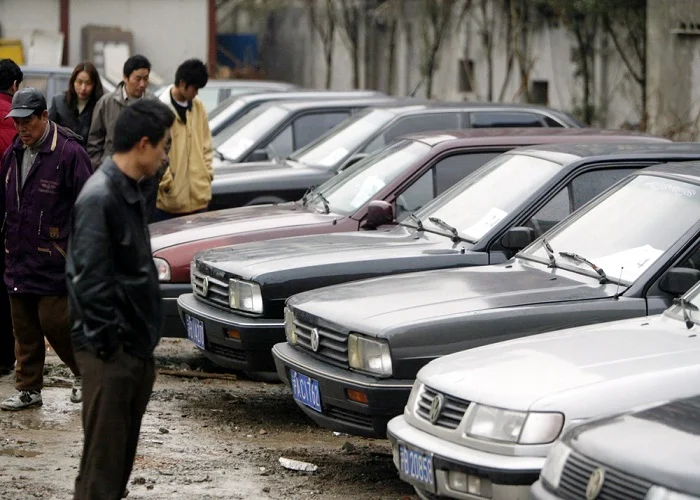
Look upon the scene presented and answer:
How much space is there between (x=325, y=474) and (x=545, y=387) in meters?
1.80

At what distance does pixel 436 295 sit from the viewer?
20.5 ft

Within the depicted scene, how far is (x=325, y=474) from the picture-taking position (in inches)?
250

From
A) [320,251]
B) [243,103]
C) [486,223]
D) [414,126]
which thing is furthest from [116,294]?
[243,103]

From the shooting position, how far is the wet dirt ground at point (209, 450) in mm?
6055

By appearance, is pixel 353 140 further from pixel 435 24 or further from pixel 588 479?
pixel 435 24

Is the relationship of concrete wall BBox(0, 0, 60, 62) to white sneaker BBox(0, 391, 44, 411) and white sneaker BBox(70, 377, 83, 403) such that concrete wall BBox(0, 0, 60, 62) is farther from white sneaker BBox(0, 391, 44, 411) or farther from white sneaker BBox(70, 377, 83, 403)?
white sneaker BBox(0, 391, 44, 411)

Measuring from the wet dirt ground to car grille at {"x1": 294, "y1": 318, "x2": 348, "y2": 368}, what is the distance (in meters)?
0.58

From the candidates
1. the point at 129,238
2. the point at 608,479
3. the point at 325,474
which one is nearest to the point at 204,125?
the point at 325,474

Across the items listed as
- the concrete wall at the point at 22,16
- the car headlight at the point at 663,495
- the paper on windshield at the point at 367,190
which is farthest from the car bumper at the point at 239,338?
the concrete wall at the point at 22,16

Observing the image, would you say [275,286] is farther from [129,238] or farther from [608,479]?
[608,479]

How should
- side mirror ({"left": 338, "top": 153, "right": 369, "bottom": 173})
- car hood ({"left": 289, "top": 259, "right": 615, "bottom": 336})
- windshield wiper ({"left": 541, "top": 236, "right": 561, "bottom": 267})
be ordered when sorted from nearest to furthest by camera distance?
1. car hood ({"left": 289, "top": 259, "right": 615, "bottom": 336})
2. windshield wiper ({"left": 541, "top": 236, "right": 561, "bottom": 267})
3. side mirror ({"left": 338, "top": 153, "right": 369, "bottom": 173})

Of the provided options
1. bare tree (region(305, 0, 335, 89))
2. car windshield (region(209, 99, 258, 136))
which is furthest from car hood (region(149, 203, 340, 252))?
bare tree (region(305, 0, 335, 89))

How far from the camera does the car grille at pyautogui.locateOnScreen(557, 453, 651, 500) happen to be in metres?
3.81

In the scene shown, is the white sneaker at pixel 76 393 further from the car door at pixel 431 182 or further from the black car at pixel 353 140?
the black car at pixel 353 140
